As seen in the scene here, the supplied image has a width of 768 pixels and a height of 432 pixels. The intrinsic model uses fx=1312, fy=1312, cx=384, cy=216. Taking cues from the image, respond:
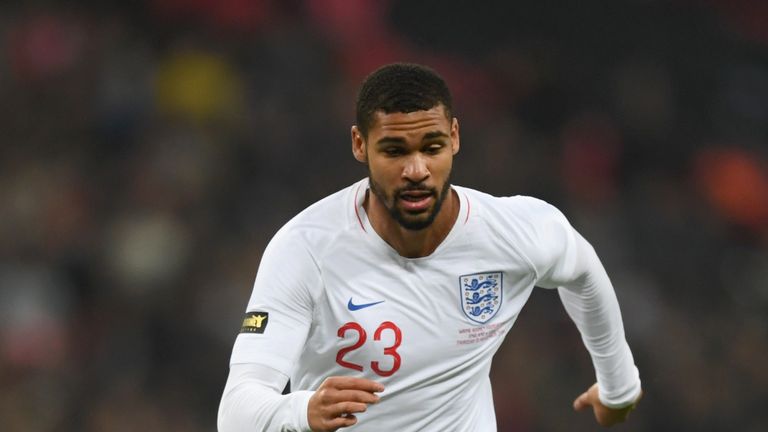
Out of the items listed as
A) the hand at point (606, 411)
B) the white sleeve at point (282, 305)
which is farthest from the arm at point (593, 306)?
the white sleeve at point (282, 305)

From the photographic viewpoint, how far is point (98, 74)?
30.1ft

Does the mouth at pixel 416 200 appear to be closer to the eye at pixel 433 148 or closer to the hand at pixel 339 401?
the eye at pixel 433 148

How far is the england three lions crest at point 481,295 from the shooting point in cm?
394

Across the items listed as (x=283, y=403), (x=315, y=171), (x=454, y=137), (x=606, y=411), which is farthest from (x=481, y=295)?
(x=315, y=171)

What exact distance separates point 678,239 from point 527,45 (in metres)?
2.11

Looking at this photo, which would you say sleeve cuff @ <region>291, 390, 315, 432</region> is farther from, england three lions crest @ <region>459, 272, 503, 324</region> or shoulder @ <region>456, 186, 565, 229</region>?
shoulder @ <region>456, 186, 565, 229</region>

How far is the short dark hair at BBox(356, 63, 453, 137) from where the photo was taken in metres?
3.68

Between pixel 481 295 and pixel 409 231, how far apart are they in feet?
1.02

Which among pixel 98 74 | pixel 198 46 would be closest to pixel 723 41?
pixel 198 46

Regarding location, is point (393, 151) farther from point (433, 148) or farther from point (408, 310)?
point (408, 310)

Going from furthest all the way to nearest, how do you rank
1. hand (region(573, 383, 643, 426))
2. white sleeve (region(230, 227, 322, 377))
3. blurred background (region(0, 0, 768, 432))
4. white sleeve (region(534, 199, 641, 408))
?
1. blurred background (region(0, 0, 768, 432))
2. hand (region(573, 383, 643, 426))
3. white sleeve (region(534, 199, 641, 408))
4. white sleeve (region(230, 227, 322, 377))

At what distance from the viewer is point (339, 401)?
127 inches

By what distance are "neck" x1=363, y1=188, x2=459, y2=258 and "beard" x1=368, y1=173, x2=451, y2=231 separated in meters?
0.07

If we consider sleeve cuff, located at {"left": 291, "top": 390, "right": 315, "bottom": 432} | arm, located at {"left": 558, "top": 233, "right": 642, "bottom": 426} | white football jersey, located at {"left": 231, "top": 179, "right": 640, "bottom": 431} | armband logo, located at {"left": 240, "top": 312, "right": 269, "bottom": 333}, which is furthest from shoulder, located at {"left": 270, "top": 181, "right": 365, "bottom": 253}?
arm, located at {"left": 558, "top": 233, "right": 642, "bottom": 426}
